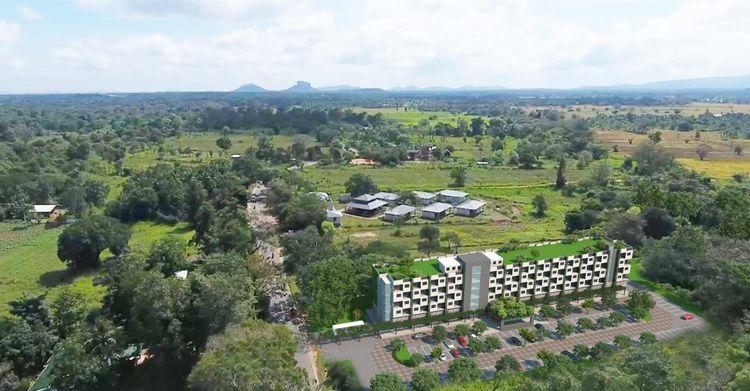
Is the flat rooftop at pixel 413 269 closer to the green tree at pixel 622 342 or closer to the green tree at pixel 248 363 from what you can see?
the green tree at pixel 248 363

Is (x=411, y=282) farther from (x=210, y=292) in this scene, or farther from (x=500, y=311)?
(x=210, y=292)

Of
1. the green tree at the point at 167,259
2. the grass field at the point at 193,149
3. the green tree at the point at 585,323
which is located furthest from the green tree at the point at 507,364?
the grass field at the point at 193,149

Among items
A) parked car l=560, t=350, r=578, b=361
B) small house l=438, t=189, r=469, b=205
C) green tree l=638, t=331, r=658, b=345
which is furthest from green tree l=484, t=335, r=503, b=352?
small house l=438, t=189, r=469, b=205

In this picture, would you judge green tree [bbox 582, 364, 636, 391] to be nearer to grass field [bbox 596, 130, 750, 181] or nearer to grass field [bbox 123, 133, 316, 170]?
grass field [bbox 596, 130, 750, 181]

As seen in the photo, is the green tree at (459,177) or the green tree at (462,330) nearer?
the green tree at (462,330)

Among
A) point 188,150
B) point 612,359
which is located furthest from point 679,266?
point 188,150
